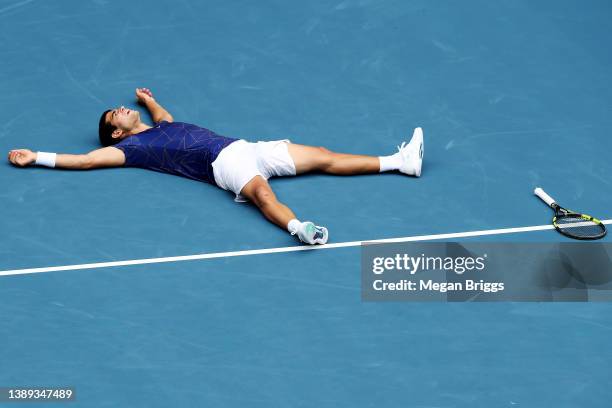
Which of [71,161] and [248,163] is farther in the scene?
[71,161]

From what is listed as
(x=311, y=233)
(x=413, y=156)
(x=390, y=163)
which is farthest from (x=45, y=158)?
(x=413, y=156)

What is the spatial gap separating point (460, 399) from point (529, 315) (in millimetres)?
1053

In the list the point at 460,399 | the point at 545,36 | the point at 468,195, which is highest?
the point at 545,36

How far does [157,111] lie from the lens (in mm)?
10016

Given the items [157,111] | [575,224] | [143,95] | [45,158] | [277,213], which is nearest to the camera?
[277,213]

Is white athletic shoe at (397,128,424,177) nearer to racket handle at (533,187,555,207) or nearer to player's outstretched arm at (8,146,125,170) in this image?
racket handle at (533,187,555,207)

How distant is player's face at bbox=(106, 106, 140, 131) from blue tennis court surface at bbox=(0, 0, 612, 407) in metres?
0.36

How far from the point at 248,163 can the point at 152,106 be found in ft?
4.62

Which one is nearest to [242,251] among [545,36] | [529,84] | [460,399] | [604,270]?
[460,399]

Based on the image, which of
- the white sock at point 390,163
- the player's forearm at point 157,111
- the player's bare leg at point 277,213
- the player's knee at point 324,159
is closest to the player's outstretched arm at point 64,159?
the player's forearm at point 157,111

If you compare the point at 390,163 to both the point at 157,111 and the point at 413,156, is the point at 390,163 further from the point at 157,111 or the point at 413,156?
the point at 157,111

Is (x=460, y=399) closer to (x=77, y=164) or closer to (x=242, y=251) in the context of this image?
(x=242, y=251)

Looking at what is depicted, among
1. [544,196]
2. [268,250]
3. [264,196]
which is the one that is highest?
[544,196]

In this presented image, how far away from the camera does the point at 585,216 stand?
28.8ft
